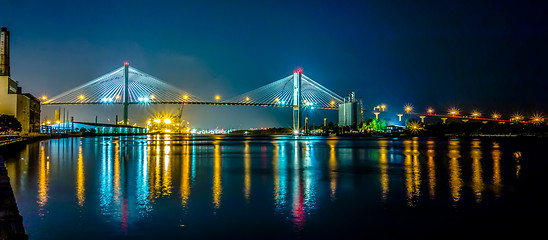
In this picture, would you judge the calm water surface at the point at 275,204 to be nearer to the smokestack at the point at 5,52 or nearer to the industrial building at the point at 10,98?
the industrial building at the point at 10,98

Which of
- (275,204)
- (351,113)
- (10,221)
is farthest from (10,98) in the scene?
(351,113)

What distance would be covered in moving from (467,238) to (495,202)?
125 inches

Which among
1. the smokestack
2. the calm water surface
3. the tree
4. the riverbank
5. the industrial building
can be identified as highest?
the smokestack

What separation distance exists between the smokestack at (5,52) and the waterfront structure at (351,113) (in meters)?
62.9

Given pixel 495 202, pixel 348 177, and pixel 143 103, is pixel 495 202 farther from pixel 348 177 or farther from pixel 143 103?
pixel 143 103

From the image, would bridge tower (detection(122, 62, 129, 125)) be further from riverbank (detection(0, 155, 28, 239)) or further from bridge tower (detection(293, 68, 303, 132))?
riverbank (detection(0, 155, 28, 239))

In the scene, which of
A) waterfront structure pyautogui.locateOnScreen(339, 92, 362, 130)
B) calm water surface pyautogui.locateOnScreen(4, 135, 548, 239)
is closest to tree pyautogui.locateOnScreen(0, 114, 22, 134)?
calm water surface pyautogui.locateOnScreen(4, 135, 548, 239)

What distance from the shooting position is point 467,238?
5844 millimetres

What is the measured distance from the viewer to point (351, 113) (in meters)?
94.4

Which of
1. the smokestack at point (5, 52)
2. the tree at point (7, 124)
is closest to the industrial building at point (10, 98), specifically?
the smokestack at point (5, 52)

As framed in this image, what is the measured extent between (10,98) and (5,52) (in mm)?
7821

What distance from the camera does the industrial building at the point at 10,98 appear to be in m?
52.6

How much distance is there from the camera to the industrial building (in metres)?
52.6

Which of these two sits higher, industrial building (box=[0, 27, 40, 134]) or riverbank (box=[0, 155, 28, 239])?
industrial building (box=[0, 27, 40, 134])
